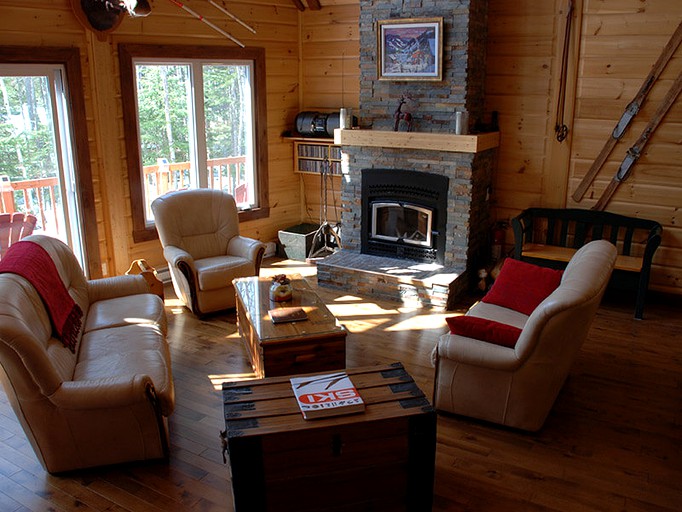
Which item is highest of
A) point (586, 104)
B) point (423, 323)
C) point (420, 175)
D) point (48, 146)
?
point (586, 104)

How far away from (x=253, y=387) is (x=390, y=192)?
132 inches

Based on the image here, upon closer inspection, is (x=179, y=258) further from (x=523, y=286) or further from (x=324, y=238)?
(x=523, y=286)

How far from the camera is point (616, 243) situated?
559 cm

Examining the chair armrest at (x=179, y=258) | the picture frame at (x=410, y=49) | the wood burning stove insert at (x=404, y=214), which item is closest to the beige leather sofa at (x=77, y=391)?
the chair armrest at (x=179, y=258)

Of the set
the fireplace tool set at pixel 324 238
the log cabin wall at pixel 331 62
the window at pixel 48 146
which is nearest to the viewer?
the window at pixel 48 146

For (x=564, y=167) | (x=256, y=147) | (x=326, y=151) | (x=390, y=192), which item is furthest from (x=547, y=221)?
(x=256, y=147)

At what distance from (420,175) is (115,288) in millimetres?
2881

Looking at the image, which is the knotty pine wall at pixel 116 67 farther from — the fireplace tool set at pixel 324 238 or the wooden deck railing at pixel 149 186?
the fireplace tool set at pixel 324 238

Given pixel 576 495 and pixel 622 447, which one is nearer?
pixel 576 495

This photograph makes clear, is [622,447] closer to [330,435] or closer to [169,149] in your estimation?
[330,435]

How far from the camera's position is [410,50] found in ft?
18.3

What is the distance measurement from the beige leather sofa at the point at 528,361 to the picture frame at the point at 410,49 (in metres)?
2.59

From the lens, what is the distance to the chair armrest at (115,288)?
4379 mm

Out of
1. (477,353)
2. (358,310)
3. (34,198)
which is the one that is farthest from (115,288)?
(477,353)
